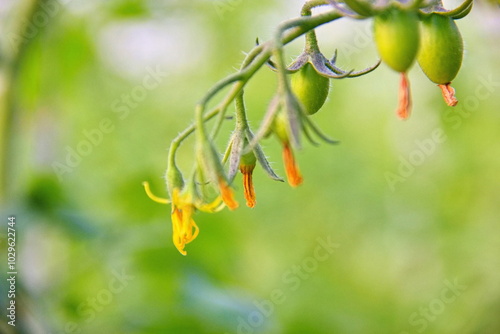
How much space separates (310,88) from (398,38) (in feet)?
0.90

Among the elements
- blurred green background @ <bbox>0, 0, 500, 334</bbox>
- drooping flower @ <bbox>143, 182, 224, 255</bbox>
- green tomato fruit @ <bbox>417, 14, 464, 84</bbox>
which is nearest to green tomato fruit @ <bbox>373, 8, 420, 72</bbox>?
green tomato fruit @ <bbox>417, 14, 464, 84</bbox>

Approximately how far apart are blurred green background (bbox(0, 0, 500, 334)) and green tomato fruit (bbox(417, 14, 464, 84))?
38 cm

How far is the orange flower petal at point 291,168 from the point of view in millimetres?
1203

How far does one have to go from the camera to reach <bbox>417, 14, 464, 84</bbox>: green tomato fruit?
1305 millimetres

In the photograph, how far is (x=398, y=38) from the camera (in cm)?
113

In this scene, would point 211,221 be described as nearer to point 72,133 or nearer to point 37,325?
point 37,325

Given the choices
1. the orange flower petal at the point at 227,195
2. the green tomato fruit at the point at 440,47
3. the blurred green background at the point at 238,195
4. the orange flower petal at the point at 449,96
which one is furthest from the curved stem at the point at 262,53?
the blurred green background at the point at 238,195

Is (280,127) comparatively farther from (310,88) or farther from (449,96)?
(449,96)

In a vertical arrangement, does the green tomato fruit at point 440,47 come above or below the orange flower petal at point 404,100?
above

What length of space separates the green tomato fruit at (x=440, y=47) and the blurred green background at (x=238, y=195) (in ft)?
1.24

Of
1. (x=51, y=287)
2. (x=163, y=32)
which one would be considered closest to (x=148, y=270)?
(x=51, y=287)

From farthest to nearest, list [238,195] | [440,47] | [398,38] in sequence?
[238,195]
[440,47]
[398,38]

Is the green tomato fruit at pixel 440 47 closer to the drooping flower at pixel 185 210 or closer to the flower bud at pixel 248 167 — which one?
the flower bud at pixel 248 167

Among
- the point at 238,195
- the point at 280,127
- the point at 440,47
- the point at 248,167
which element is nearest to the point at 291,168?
the point at 280,127
